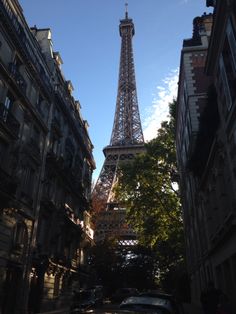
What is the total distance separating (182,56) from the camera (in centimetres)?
2912

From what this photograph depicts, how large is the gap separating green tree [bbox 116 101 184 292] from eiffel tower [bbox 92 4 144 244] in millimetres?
14949

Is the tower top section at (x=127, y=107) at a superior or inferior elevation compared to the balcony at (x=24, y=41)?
superior

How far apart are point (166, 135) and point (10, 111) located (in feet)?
81.8

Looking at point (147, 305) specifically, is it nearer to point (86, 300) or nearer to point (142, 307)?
point (142, 307)

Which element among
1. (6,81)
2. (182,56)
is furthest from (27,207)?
(182,56)

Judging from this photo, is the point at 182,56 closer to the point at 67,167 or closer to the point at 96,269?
the point at 67,167

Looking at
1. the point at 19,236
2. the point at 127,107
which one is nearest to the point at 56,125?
the point at 19,236

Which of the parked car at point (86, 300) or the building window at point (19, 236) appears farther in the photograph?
the parked car at point (86, 300)

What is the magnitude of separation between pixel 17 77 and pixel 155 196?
21794 mm

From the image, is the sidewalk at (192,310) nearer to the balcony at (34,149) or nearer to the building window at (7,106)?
the balcony at (34,149)

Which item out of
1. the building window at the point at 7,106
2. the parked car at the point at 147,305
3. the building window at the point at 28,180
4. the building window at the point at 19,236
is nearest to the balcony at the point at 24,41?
the building window at the point at 7,106

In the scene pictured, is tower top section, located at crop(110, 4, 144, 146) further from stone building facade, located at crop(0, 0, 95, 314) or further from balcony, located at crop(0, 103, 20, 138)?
balcony, located at crop(0, 103, 20, 138)

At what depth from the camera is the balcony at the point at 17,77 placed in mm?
21680

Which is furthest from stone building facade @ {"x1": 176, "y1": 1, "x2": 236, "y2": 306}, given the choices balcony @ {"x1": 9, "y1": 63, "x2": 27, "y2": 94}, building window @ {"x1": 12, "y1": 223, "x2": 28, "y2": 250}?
balcony @ {"x1": 9, "y1": 63, "x2": 27, "y2": 94}
